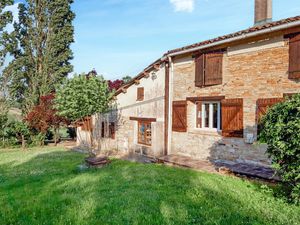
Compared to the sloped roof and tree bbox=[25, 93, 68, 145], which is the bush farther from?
tree bbox=[25, 93, 68, 145]

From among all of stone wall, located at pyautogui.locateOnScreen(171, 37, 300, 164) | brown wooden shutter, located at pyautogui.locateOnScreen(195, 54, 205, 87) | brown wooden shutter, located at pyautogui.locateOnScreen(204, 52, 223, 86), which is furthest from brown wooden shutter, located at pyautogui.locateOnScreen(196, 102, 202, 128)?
brown wooden shutter, located at pyautogui.locateOnScreen(204, 52, 223, 86)

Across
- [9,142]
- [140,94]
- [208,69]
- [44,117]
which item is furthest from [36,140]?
[208,69]

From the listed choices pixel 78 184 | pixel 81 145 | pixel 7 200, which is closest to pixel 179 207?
pixel 78 184

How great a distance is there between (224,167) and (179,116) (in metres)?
4.10

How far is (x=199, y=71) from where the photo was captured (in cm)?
1222

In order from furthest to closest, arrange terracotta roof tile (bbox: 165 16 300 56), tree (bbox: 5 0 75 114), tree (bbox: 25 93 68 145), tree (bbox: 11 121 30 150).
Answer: tree (bbox: 5 0 75 114) < tree (bbox: 11 121 30 150) < tree (bbox: 25 93 68 145) < terracotta roof tile (bbox: 165 16 300 56)

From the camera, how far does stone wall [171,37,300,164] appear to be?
31.2 ft

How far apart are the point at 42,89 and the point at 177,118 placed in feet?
56.6

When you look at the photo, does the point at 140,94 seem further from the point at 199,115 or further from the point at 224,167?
the point at 224,167

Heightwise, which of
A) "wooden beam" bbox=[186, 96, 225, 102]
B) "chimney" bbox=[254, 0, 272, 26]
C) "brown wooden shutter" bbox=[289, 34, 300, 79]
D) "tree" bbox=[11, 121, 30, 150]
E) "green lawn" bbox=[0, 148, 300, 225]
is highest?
"chimney" bbox=[254, 0, 272, 26]

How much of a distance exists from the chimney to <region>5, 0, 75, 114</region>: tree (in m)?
19.7

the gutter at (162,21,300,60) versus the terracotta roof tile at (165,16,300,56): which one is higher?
the terracotta roof tile at (165,16,300,56)

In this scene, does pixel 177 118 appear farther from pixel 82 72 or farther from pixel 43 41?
pixel 43 41

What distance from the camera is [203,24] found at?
13625mm
